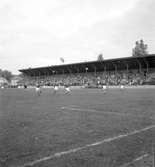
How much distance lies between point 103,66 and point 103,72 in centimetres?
302

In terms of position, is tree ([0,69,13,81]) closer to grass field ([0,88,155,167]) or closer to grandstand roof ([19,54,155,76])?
grandstand roof ([19,54,155,76])

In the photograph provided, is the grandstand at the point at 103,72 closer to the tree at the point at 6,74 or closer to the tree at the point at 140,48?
the tree at the point at 140,48

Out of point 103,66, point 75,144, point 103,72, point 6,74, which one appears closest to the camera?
point 75,144

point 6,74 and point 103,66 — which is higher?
point 6,74

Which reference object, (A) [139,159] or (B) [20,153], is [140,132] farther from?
(B) [20,153]

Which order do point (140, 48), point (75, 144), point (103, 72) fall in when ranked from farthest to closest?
1. point (140, 48)
2. point (103, 72)
3. point (75, 144)

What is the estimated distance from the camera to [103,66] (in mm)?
68812

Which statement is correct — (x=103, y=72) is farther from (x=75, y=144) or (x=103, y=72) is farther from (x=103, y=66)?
(x=75, y=144)

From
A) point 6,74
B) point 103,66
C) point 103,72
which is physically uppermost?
point 6,74

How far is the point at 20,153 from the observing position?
5805 mm

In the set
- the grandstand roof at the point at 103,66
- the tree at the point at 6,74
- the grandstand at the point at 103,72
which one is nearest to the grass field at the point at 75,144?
the grandstand at the point at 103,72

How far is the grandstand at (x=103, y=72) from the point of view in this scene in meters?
60.3

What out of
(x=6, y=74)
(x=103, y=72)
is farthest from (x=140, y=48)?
(x=6, y=74)

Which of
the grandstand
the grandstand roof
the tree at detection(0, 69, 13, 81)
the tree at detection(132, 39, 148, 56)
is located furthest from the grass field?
the tree at detection(0, 69, 13, 81)
